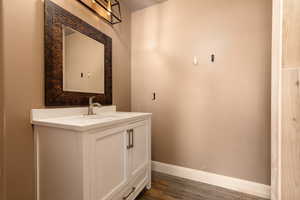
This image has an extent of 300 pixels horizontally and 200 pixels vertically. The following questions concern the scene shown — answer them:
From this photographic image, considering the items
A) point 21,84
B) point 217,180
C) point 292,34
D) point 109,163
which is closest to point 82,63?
point 21,84

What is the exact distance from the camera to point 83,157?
34.9 inches

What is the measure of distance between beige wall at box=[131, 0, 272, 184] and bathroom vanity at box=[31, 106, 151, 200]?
0.79m

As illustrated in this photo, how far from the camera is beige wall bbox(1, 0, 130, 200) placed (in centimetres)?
98

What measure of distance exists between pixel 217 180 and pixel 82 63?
2046 millimetres

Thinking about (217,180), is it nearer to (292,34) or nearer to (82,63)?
(292,34)

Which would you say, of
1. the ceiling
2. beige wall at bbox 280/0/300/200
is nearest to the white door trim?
beige wall at bbox 280/0/300/200

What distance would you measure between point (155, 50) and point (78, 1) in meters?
1.08

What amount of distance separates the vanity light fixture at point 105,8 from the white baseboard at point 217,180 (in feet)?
6.75

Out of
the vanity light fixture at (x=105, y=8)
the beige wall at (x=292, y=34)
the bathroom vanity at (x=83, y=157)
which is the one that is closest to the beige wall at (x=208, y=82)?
the vanity light fixture at (x=105, y=8)

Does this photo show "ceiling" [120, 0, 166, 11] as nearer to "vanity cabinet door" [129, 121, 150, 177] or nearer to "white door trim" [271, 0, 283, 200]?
"white door trim" [271, 0, 283, 200]

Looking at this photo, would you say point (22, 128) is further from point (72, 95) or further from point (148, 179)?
point (148, 179)

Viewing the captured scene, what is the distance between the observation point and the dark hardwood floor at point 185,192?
1.53 m

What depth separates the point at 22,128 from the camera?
1049 millimetres

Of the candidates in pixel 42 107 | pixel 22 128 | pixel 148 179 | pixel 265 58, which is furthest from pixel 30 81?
pixel 265 58
